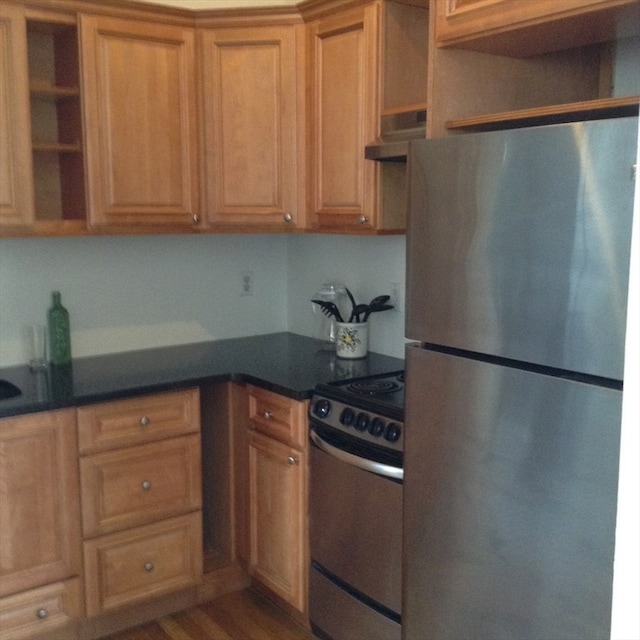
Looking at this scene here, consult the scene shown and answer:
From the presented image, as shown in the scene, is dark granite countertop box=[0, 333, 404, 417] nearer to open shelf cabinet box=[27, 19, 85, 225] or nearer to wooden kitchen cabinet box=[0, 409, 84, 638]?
wooden kitchen cabinet box=[0, 409, 84, 638]

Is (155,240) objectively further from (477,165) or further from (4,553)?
(477,165)

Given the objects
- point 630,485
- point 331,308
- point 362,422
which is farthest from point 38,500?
point 630,485

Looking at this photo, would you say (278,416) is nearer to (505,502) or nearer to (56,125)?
(505,502)

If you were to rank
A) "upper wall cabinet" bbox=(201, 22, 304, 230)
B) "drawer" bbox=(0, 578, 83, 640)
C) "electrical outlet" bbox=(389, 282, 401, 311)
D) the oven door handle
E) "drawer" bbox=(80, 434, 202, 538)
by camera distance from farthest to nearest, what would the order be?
"electrical outlet" bbox=(389, 282, 401, 311) → "upper wall cabinet" bbox=(201, 22, 304, 230) → "drawer" bbox=(80, 434, 202, 538) → "drawer" bbox=(0, 578, 83, 640) → the oven door handle

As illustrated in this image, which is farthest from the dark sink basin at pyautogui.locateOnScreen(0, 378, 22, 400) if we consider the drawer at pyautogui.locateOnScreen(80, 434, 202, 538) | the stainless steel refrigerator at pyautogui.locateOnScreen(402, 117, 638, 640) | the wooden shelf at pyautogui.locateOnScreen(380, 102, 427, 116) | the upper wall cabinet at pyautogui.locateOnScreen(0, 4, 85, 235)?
the wooden shelf at pyautogui.locateOnScreen(380, 102, 427, 116)

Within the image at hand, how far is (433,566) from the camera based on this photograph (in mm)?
1832

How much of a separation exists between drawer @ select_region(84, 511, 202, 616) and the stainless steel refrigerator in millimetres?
1100

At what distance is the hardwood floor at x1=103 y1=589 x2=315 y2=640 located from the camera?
264 centimetres

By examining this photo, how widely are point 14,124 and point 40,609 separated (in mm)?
1617

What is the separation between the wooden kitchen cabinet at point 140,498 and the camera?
2.48 metres

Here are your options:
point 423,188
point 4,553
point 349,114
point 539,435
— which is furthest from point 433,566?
point 349,114

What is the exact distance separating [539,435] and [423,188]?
0.65 metres

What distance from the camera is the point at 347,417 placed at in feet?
7.59

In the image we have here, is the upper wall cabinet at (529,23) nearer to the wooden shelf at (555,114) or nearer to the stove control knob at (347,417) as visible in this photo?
the wooden shelf at (555,114)
